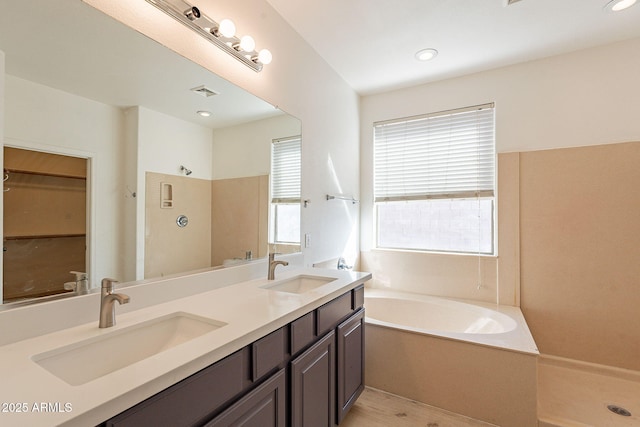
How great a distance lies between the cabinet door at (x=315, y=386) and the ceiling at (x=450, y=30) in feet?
6.77

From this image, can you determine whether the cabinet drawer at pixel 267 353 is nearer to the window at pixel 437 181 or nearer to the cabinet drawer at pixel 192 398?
the cabinet drawer at pixel 192 398

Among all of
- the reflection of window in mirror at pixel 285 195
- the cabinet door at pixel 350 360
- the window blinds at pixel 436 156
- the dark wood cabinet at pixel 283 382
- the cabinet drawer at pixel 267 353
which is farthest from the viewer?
the window blinds at pixel 436 156

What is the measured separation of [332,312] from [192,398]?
0.84 meters

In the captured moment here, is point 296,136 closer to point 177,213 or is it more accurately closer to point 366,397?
point 177,213

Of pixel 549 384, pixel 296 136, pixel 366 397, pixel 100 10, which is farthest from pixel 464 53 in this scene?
pixel 366 397

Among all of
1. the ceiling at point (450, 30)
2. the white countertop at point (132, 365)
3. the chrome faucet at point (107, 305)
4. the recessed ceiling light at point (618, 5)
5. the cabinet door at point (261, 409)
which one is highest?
the ceiling at point (450, 30)

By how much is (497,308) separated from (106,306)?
280cm

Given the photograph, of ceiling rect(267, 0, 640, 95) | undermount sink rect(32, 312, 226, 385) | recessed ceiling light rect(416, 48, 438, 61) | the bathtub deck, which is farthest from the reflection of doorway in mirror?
the bathtub deck

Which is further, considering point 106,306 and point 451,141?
point 451,141

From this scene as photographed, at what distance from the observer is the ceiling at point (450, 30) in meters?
1.92

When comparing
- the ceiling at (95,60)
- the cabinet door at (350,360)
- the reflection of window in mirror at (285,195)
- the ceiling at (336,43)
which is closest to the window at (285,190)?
the reflection of window in mirror at (285,195)

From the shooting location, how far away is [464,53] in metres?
2.45

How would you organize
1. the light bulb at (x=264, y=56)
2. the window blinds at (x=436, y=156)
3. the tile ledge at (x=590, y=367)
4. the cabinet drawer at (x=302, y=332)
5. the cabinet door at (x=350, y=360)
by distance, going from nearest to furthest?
the cabinet drawer at (x=302, y=332) → the cabinet door at (x=350, y=360) → the light bulb at (x=264, y=56) → the tile ledge at (x=590, y=367) → the window blinds at (x=436, y=156)

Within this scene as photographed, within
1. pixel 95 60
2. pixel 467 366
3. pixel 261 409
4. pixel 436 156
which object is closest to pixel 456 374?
pixel 467 366
